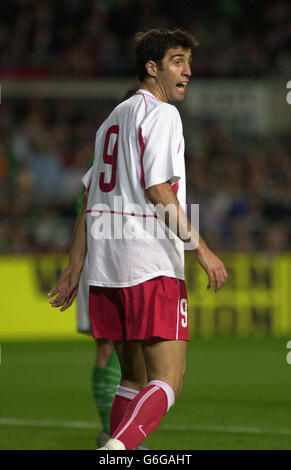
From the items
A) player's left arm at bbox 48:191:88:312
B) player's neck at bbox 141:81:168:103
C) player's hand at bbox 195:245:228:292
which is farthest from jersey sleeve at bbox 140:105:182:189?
player's left arm at bbox 48:191:88:312

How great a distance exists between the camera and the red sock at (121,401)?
187 inches

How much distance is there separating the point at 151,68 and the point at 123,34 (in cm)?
1837

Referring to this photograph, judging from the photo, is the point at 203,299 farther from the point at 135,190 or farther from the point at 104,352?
the point at 135,190

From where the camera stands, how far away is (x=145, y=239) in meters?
4.44

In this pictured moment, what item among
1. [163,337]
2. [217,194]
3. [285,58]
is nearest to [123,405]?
[163,337]

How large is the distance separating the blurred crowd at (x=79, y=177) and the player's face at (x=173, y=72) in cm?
1207

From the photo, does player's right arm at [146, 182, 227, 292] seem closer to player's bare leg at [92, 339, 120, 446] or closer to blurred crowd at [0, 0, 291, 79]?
player's bare leg at [92, 339, 120, 446]

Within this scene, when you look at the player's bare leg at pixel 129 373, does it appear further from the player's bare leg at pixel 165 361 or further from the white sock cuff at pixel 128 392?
the player's bare leg at pixel 165 361

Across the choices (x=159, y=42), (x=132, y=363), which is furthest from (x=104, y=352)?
(x=159, y=42)

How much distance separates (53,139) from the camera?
19.9 metres

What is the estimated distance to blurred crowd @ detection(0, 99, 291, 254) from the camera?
1712 cm

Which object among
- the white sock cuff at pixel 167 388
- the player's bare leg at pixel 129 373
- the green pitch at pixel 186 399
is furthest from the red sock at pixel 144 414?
the green pitch at pixel 186 399
